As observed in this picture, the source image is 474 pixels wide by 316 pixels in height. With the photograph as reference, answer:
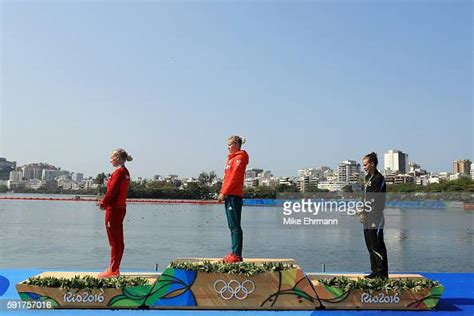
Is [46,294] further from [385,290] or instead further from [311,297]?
[385,290]

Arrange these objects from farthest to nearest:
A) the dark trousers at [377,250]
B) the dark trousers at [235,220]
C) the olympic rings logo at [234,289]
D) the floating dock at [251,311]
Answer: the dark trousers at [235,220]
the dark trousers at [377,250]
the olympic rings logo at [234,289]
the floating dock at [251,311]

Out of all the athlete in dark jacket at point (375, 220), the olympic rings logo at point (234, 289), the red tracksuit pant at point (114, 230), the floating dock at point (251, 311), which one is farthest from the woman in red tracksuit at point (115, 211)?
the athlete in dark jacket at point (375, 220)

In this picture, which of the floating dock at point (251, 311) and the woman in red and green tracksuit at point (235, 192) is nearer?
the floating dock at point (251, 311)

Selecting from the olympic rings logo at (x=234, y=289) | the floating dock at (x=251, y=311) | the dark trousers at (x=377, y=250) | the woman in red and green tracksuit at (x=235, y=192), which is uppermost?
the woman in red and green tracksuit at (x=235, y=192)

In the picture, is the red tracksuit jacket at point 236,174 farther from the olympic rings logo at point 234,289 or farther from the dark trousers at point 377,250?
the dark trousers at point 377,250

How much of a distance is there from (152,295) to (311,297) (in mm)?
1738

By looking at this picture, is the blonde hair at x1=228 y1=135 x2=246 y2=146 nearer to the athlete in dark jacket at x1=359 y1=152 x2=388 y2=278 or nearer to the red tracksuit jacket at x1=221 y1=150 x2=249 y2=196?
the red tracksuit jacket at x1=221 y1=150 x2=249 y2=196

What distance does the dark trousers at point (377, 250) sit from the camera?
19.9ft

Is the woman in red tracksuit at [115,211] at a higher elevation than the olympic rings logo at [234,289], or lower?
higher

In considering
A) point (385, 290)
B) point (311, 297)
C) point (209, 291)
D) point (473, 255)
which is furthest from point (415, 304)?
point (473, 255)

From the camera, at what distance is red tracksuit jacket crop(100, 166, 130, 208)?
6148 mm

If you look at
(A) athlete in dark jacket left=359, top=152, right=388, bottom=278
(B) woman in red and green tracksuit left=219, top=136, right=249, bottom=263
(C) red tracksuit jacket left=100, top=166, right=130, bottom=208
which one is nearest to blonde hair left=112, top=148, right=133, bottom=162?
(C) red tracksuit jacket left=100, top=166, right=130, bottom=208

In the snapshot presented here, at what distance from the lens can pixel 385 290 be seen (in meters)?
5.64

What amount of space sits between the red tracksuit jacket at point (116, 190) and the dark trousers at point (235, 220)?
128 centimetres
